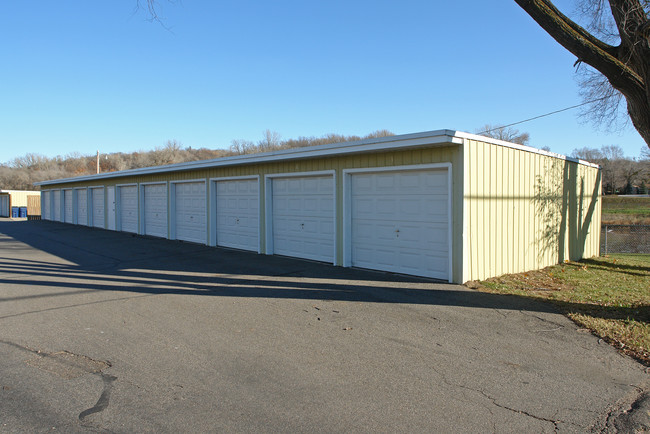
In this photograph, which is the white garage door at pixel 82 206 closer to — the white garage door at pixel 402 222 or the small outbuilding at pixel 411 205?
the small outbuilding at pixel 411 205

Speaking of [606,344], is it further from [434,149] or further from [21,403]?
[21,403]

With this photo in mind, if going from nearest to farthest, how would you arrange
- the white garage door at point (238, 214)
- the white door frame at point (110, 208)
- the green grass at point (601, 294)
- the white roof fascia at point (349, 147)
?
1. the green grass at point (601, 294)
2. the white roof fascia at point (349, 147)
3. the white garage door at point (238, 214)
4. the white door frame at point (110, 208)

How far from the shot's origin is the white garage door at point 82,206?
25.8 metres

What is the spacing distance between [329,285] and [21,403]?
18.0 ft

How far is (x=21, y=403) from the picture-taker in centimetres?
357

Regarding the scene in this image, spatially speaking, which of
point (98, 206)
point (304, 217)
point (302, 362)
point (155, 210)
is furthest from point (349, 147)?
point (98, 206)

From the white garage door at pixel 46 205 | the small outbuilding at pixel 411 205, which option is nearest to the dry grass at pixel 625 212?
the small outbuilding at pixel 411 205

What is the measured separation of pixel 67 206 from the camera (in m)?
28.8

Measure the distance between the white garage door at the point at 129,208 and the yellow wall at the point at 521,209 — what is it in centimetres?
1633

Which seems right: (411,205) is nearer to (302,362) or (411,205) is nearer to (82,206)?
(302,362)

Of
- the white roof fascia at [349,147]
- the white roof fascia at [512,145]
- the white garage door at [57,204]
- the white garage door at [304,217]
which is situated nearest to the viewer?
the white roof fascia at [349,147]

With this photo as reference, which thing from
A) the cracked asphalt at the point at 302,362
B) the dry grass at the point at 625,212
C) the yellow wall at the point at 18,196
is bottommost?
the cracked asphalt at the point at 302,362

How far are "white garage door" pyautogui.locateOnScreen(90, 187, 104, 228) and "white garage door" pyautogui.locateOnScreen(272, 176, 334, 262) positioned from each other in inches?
596

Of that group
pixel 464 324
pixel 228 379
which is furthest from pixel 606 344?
pixel 228 379
